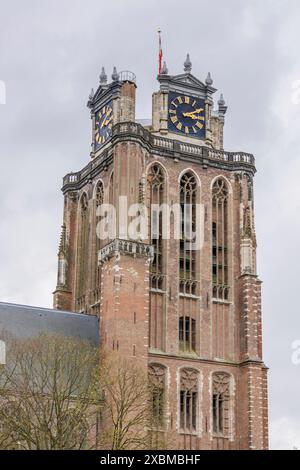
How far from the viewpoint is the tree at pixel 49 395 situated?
5712 cm

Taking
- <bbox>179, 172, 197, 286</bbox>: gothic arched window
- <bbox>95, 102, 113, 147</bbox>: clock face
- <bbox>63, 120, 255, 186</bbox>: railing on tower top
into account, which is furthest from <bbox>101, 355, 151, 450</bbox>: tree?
<bbox>95, 102, 113, 147</bbox>: clock face

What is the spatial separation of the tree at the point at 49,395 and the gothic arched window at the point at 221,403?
11068 millimetres

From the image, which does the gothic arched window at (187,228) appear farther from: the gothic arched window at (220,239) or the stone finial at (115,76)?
the stone finial at (115,76)

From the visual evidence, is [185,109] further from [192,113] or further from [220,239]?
[220,239]

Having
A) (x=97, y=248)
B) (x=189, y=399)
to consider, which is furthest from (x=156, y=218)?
(x=189, y=399)

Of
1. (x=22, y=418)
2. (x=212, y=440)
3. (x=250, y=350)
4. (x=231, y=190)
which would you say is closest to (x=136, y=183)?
(x=231, y=190)

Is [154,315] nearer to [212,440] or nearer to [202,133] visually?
[212,440]

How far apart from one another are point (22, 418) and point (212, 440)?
2438 cm

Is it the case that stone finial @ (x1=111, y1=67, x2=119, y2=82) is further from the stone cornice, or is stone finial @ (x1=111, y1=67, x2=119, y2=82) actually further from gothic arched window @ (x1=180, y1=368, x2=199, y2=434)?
gothic arched window @ (x1=180, y1=368, x2=199, y2=434)

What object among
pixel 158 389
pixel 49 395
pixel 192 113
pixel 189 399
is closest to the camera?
pixel 49 395

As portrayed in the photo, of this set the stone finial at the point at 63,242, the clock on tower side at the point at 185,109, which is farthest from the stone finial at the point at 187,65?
the stone finial at the point at 63,242

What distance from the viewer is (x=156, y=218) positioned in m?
83.2

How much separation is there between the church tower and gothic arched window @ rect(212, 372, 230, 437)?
0.10 m

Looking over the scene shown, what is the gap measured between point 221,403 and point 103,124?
27.7 metres
